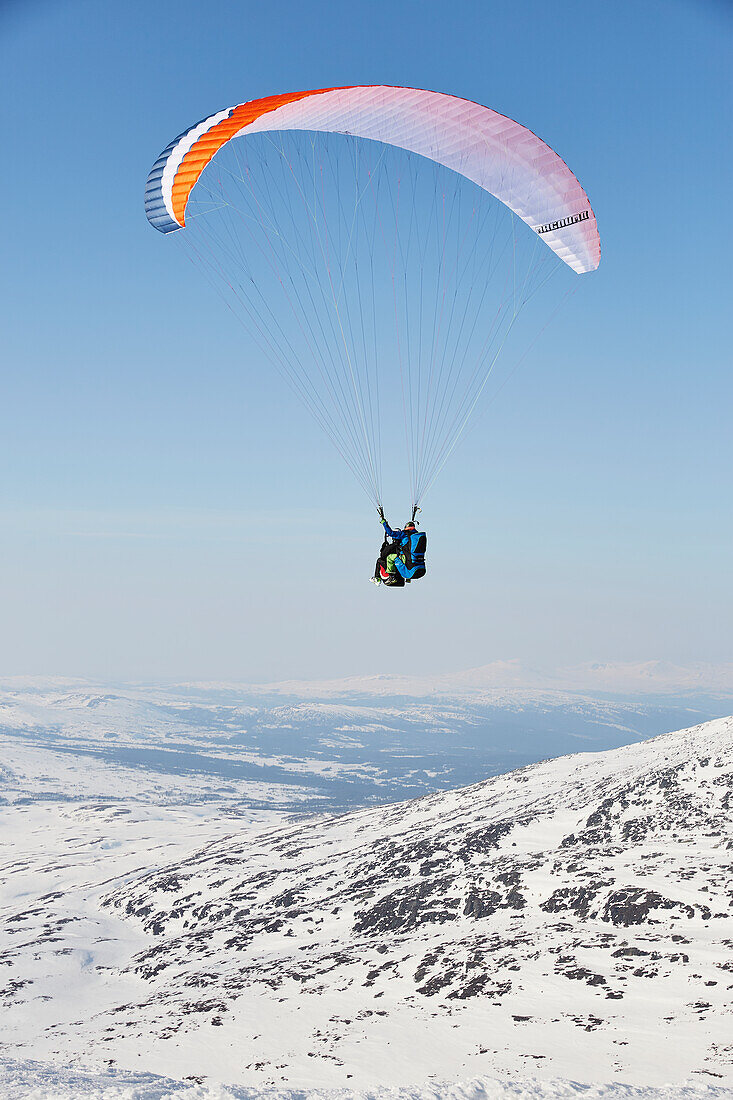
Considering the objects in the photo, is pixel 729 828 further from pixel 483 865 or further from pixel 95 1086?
pixel 95 1086

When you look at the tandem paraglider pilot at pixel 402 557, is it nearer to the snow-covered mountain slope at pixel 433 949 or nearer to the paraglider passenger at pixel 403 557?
the paraglider passenger at pixel 403 557

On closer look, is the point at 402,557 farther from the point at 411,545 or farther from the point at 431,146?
the point at 431,146

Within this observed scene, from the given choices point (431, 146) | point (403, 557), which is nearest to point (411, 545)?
point (403, 557)

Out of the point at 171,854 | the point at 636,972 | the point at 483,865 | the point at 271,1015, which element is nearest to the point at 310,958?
the point at 271,1015

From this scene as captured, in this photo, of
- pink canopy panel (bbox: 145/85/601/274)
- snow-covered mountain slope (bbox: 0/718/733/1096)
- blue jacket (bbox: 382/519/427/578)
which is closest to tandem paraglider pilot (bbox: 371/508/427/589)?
blue jacket (bbox: 382/519/427/578)

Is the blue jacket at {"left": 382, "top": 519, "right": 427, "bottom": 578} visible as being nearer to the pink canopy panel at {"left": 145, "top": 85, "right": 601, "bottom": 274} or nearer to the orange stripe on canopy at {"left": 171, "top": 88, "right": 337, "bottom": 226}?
the pink canopy panel at {"left": 145, "top": 85, "right": 601, "bottom": 274}

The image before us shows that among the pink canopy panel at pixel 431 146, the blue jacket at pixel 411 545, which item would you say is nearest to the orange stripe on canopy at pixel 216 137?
the pink canopy panel at pixel 431 146
